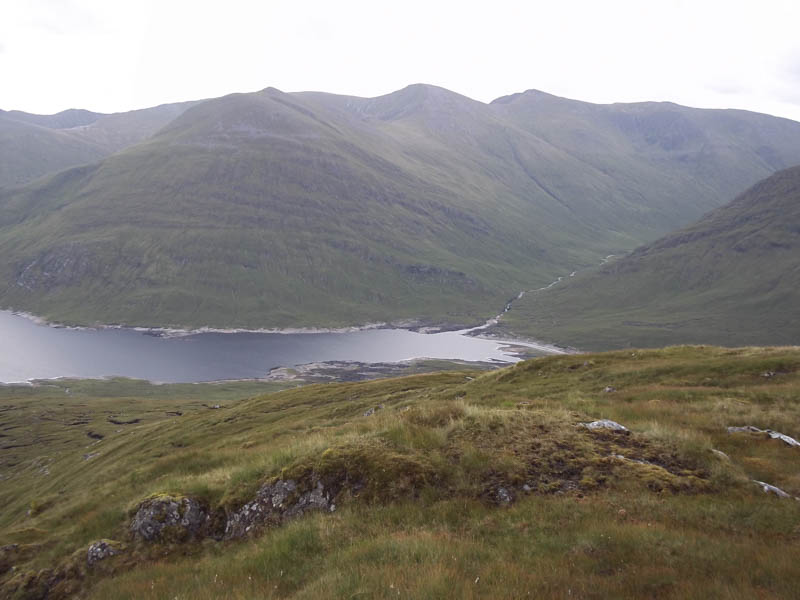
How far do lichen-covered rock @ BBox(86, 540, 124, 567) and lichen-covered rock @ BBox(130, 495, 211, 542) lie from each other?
532 mm

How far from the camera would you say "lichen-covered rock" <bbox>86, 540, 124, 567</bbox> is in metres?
14.9

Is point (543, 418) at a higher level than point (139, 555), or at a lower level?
higher

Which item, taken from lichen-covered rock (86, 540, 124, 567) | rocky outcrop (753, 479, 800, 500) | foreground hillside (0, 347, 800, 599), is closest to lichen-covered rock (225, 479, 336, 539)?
foreground hillside (0, 347, 800, 599)

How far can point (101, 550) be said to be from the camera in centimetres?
1508

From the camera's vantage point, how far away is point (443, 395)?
44.0 m

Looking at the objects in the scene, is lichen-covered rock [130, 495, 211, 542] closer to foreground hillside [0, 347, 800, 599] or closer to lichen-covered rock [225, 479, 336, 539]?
foreground hillside [0, 347, 800, 599]

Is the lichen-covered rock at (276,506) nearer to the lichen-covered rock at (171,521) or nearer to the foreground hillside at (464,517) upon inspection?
the foreground hillside at (464,517)

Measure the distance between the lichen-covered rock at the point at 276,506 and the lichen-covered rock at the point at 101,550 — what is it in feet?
11.0

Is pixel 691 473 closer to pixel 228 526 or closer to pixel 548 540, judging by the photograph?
pixel 548 540

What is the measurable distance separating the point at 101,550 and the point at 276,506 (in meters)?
5.49

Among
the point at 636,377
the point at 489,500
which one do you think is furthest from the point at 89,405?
the point at 489,500

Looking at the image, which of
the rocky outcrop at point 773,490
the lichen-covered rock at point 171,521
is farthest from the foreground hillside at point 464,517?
the rocky outcrop at point 773,490

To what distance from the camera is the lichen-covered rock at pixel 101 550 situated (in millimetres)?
14891

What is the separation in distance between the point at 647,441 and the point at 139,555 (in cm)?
1573
